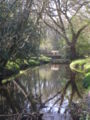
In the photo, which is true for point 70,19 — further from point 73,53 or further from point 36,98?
point 36,98

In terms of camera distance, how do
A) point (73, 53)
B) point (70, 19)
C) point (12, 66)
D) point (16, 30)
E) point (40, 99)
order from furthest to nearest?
point (73, 53)
point (70, 19)
point (12, 66)
point (16, 30)
point (40, 99)

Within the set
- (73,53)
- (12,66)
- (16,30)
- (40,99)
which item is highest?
(16,30)

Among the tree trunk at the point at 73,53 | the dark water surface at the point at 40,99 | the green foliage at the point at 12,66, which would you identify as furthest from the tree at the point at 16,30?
the tree trunk at the point at 73,53

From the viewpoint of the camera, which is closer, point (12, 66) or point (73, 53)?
point (12, 66)

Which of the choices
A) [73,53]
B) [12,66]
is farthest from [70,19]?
[12,66]

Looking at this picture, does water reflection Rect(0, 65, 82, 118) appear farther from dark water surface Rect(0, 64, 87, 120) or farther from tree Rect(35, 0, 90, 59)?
tree Rect(35, 0, 90, 59)

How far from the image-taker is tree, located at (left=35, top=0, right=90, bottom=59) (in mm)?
37156

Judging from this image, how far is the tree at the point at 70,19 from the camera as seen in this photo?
122ft

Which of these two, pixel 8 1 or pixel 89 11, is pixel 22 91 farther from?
pixel 89 11

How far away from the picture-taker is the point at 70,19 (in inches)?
1624

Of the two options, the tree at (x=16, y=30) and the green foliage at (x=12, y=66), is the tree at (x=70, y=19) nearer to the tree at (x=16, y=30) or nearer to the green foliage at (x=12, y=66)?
the green foliage at (x=12, y=66)

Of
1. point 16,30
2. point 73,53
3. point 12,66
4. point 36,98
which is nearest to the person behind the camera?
point 36,98

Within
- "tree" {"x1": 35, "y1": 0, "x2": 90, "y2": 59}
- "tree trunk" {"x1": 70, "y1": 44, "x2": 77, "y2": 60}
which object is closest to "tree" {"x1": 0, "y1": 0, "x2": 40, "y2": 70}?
"tree" {"x1": 35, "y1": 0, "x2": 90, "y2": 59}

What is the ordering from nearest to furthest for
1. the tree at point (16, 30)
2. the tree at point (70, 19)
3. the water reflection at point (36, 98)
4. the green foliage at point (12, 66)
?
the water reflection at point (36, 98) → the tree at point (16, 30) → the green foliage at point (12, 66) → the tree at point (70, 19)
